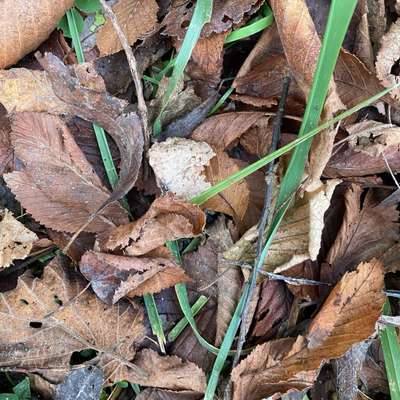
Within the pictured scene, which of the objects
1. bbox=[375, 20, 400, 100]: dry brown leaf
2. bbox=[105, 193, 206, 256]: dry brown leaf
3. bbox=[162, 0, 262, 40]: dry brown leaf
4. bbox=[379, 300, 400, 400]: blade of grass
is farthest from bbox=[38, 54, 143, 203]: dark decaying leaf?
bbox=[379, 300, 400, 400]: blade of grass

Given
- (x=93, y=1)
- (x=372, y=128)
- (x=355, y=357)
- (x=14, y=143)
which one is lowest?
(x=355, y=357)

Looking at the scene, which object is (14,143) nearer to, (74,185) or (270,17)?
(74,185)

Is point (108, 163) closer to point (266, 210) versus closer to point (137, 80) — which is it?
point (137, 80)

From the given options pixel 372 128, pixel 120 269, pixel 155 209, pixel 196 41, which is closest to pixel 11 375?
pixel 120 269

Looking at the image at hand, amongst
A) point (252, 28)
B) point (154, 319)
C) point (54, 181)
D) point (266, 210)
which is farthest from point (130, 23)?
point (154, 319)

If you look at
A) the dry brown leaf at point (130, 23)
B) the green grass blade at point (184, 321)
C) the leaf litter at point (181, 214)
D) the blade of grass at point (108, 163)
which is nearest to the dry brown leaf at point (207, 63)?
the leaf litter at point (181, 214)

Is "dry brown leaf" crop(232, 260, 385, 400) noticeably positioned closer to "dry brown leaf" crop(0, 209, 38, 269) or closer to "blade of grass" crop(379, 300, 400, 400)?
"blade of grass" crop(379, 300, 400, 400)
